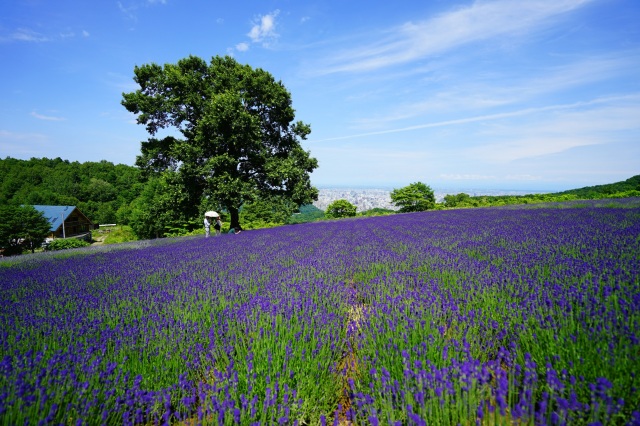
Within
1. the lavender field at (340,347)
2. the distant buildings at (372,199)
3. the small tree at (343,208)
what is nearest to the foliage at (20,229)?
the distant buildings at (372,199)

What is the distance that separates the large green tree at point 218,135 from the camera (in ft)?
48.2

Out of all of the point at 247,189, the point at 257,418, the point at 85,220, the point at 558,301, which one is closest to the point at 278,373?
the point at 257,418

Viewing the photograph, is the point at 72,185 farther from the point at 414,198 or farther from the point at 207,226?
the point at 414,198

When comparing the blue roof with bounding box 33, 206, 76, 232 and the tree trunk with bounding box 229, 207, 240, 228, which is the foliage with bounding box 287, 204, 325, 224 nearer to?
the tree trunk with bounding box 229, 207, 240, 228

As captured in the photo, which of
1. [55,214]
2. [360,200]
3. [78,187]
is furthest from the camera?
[360,200]

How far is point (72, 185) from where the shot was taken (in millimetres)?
66625

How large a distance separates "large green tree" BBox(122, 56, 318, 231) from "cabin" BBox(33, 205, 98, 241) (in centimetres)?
3119

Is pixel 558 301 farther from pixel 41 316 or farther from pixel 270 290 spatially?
pixel 41 316

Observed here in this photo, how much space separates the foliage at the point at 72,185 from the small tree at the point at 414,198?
161 feet

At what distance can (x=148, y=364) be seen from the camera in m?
1.97

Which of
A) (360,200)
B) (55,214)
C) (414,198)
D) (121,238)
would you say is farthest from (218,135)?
(360,200)

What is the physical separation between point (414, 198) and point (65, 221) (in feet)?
156

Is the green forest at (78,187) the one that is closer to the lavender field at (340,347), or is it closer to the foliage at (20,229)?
the foliage at (20,229)

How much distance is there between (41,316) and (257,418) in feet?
8.55
